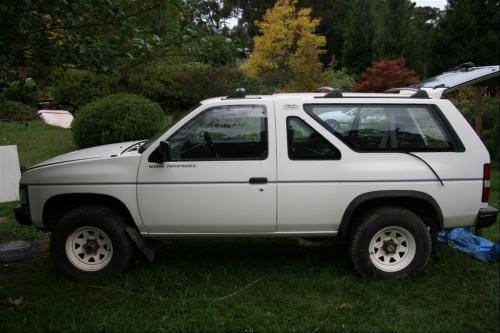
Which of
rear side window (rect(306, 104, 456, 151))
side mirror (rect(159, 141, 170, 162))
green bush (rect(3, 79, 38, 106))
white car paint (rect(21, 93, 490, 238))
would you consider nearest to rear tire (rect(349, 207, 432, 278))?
white car paint (rect(21, 93, 490, 238))

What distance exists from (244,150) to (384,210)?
1.46 m

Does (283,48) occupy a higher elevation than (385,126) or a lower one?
higher

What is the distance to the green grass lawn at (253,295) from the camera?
153 inches

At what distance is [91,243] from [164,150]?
1.23m

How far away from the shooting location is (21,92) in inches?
189

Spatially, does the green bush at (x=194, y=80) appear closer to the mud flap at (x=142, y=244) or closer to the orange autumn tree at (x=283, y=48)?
the orange autumn tree at (x=283, y=48)

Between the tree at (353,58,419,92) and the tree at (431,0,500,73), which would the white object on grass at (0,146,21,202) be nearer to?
the tree at (353,58,419,92)

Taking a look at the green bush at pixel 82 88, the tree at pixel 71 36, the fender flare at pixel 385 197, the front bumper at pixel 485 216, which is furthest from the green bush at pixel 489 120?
the green bush at pixel 82 88

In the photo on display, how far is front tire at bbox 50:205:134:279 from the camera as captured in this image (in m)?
4.58

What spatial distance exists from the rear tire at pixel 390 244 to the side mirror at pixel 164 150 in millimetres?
Result: 1924

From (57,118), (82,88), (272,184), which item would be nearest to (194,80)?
(82,88)

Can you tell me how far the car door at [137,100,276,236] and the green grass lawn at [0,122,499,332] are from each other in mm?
563

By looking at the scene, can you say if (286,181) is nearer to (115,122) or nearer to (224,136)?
(224,136)

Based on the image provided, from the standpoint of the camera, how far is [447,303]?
418cm
